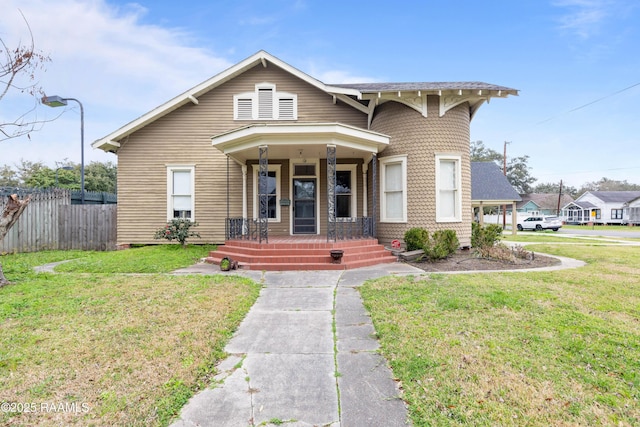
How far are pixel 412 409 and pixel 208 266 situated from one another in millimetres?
7020

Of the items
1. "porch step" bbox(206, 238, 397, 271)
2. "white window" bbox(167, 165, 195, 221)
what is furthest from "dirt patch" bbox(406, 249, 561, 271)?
Answer: "white window" bbox(167, 165, 195, 221)

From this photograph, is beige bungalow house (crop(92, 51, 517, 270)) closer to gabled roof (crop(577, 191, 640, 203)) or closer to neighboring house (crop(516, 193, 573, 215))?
neighboring house (crop(516, 193, 573, 215))

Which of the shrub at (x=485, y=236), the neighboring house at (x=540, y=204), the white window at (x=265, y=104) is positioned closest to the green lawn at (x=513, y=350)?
the shrub at (x=485, y=236)

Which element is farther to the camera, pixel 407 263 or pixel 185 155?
pixel 185 155

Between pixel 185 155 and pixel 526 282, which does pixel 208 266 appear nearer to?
pixel 185 155

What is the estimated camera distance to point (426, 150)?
9523 mm

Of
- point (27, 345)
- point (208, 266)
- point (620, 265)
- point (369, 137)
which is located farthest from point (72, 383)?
point (620, 265)

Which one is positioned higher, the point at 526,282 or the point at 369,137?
the point at 369,137

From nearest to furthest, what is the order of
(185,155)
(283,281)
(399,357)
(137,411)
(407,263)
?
1. (137,411)
2. (399,357)
3. (283,281)
4. (407,263)
5. (185,155)

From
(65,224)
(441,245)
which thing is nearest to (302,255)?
(441,245)

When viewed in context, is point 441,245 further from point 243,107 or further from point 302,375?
point 243,107

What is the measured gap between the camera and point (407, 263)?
27.8 ft

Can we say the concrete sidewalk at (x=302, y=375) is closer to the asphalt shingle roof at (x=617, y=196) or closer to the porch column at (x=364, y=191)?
the porch column at (x=364, y=191)

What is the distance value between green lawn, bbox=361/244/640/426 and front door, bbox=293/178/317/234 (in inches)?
225
